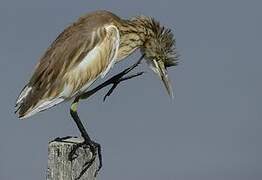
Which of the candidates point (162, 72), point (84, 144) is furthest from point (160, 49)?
→ point (84, 144)

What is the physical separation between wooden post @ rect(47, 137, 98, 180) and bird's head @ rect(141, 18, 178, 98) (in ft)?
6.24

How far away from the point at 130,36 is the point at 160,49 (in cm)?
32

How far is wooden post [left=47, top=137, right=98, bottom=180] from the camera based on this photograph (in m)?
3.82

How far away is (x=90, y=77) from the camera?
5.17 m

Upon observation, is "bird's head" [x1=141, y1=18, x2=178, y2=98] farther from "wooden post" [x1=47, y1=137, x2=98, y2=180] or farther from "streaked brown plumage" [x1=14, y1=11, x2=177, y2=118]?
"wooden post" [x1=47, y1=137, x2=98, y2=180]

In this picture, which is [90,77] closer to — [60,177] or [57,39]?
[57,39]

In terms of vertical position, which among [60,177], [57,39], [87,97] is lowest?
[60,177]

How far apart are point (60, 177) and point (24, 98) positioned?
1082mm

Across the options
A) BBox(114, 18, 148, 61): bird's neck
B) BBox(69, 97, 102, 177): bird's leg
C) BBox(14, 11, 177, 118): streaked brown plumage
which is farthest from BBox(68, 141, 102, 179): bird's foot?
BBox(114, 18, 148, 61): bird's neck

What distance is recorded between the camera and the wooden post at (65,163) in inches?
150

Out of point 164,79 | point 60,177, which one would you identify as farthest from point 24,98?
point 164,79

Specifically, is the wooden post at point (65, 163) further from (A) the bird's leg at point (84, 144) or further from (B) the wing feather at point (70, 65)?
(B) the wing feather at point (70, 65)

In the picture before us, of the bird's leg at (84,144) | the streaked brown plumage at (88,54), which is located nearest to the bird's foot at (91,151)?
the bird's leg at (84,144)

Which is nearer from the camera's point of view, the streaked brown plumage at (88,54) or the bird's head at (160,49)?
the streaked brown plumage at (88,54)
